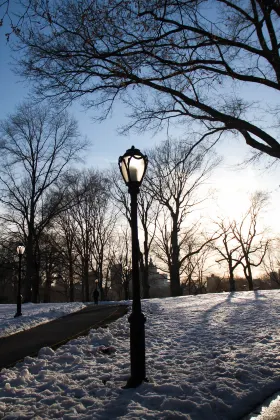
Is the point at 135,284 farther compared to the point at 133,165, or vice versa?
the point at 133,165

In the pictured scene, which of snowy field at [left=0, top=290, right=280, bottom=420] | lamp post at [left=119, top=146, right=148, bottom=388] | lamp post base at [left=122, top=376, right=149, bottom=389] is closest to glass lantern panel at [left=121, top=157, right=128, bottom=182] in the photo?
lamp post at [left=119, top=146, right=148, bottom=388]

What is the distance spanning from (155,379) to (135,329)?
0.73 metres

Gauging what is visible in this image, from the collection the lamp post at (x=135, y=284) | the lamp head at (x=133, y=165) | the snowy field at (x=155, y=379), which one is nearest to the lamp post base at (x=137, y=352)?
the lamp post at (x=135, y=284)

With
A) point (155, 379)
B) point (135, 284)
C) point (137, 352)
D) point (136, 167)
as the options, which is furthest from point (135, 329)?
point (136, 167)

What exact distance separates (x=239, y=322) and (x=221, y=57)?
7108 mm

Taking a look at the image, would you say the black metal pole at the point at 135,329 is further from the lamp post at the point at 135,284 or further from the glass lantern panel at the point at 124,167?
the glass lantern panel at the point at 124,167

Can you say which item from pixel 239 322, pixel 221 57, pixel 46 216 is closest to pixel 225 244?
pixel 46 216

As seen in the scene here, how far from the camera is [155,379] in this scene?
458cm

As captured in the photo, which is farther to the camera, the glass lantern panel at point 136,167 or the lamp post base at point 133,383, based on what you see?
the glass lantern panel at point 136,167

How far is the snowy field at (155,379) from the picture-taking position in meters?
3.59

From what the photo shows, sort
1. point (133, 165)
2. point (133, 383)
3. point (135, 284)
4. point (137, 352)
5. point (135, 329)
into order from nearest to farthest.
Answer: point (133, 383)
point (137, 352)
point (135, 329)
point (135, 284)
point (133, 165)

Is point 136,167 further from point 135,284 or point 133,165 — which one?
point 135,284

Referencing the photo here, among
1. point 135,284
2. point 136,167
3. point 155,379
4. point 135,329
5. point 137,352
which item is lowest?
point 155,379

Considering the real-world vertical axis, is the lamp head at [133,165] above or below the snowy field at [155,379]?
above
